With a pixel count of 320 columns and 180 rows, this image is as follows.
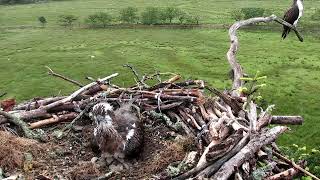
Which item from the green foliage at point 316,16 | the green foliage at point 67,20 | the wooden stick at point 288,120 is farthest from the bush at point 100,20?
the wooden stick at point 288,120

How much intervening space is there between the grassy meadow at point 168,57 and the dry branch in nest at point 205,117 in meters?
21.3

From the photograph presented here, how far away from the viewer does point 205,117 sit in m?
7.42

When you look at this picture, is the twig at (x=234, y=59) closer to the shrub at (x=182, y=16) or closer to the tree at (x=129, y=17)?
the shrub at (x=182, y=16)

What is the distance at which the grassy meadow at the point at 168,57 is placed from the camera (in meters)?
38.0

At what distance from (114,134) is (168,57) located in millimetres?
41859

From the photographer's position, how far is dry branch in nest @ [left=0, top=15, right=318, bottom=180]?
18.7 feet

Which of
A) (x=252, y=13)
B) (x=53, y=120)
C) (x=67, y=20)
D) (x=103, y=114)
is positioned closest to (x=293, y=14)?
(x=103, y=114)

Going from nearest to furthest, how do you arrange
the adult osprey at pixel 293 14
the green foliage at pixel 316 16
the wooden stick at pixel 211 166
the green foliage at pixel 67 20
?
1. the wooden stick at pixel 211 166
2. the adult osprey at pixel 293 14
3. the green foliage at pixel 316 16
4. the green foliage at pixel 67 20

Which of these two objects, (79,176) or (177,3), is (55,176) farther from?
(177,3)

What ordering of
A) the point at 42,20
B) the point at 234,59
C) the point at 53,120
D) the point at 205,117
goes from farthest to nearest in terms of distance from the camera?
the point at 42,20
the point at 53,120
the point at 234,59
the point at 205,117

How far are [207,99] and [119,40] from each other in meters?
48.4

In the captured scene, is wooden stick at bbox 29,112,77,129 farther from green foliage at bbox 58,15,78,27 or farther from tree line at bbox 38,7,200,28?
green foliage at bbox 58,15,78,27

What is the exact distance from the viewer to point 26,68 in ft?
155

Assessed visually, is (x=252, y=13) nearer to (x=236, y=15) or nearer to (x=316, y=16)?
(x=236, y=15)
